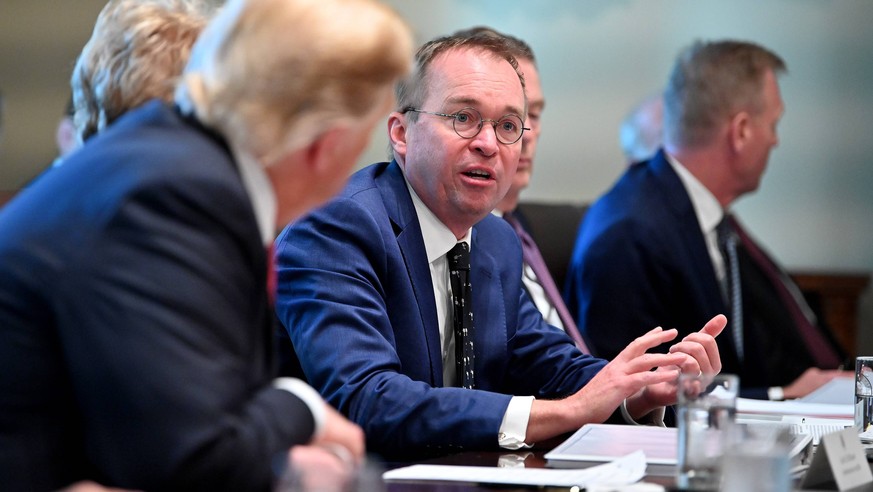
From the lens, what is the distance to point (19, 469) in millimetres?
1130

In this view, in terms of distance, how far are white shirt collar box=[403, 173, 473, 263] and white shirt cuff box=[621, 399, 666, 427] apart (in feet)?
1.60

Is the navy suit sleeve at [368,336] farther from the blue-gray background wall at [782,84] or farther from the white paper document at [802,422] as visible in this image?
the blue-gray background wall at [782,84]

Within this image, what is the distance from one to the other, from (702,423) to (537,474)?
0.27 meters

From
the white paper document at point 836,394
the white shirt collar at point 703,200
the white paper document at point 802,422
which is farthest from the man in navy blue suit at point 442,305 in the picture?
the white shirt collar at point 703,200

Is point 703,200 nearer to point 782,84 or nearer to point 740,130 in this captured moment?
point 740,130

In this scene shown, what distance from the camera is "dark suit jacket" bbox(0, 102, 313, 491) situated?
103 centimetres

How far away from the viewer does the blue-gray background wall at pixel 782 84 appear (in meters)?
5.91

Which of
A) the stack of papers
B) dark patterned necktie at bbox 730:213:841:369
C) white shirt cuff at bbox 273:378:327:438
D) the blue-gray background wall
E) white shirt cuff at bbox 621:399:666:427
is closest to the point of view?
white shirt cuff at bbox 273:378:327:438

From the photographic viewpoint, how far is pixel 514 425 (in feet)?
6.19

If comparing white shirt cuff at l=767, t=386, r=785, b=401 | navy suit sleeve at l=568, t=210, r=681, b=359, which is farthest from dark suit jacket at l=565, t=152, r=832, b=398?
white shirt cuff at l=767, t=386, r=785, b=401

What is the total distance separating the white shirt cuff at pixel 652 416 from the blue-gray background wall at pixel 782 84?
3841 millimetres

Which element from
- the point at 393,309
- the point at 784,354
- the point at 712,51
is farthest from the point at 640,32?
the point at 393,309

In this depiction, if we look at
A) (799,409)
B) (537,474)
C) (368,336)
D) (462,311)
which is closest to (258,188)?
(537,474)

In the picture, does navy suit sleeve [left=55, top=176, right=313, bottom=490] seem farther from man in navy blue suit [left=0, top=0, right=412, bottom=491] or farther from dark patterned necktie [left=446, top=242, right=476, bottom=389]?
dark patterned necktie [left=446, top=242, right=476, bottom=389]
